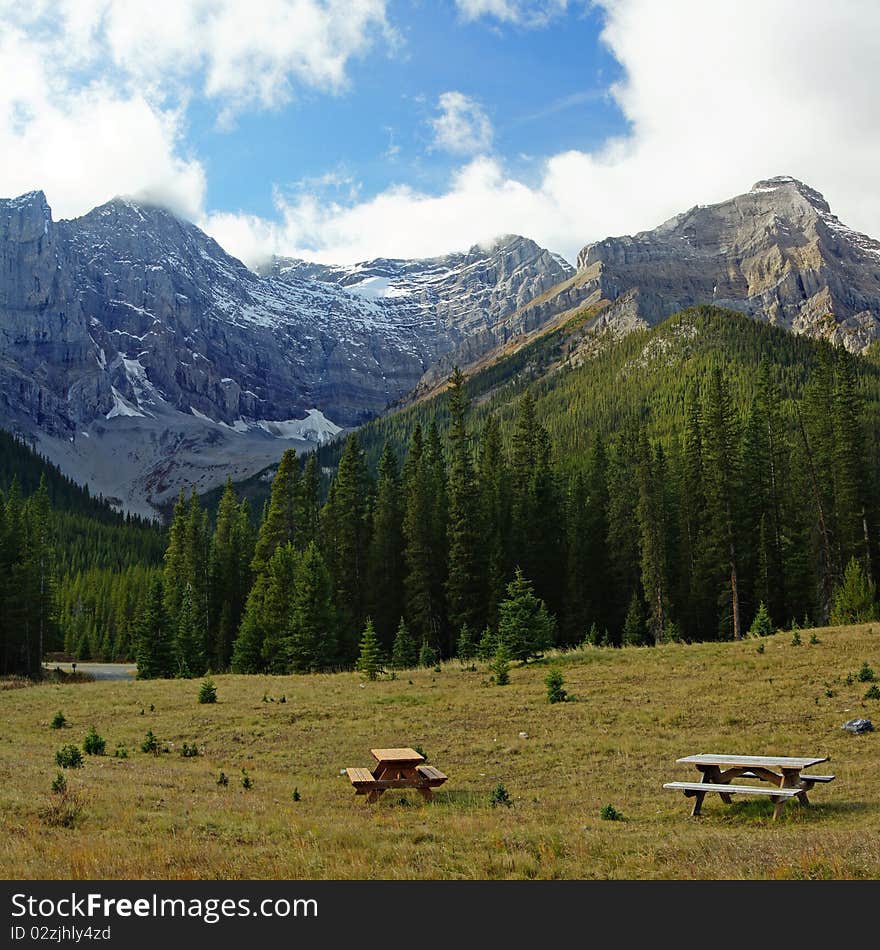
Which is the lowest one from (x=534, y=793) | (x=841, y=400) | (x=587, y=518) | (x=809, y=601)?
(x=534, y=793)

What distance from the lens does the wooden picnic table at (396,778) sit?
1659 cm

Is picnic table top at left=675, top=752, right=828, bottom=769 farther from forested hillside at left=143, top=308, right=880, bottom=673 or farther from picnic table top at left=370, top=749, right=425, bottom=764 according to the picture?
forested hillside at left=143, top=308, right=880, bottom=673

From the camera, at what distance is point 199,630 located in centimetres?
6688

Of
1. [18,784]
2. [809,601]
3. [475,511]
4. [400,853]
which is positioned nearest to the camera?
[400,853]

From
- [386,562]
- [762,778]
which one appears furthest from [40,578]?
[762,778]

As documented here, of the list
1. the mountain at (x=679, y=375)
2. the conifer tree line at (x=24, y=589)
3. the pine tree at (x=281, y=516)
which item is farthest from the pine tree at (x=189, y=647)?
the mountain at (x=679, y=375)

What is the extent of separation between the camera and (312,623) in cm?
5172

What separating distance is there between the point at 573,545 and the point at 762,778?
164 ft

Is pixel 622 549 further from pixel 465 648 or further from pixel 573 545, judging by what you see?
pixel 465 648

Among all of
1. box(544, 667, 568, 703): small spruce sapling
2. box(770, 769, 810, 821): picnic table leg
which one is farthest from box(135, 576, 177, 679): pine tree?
box(770, 769, 810, 821): picnic table leg

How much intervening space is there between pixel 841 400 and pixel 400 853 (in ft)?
192

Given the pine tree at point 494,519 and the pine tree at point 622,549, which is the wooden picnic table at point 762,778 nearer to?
the pine tree at point 494,519
